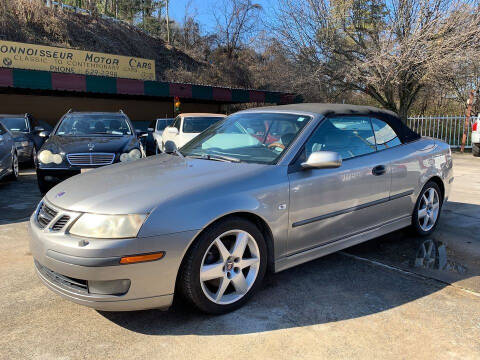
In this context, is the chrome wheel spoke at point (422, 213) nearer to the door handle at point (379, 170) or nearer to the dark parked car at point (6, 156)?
the door handle at point (379, 170)

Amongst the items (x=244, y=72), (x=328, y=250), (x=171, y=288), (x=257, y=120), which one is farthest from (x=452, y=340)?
(x=244, y=72)

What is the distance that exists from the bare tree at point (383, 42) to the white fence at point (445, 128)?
39.0 inches

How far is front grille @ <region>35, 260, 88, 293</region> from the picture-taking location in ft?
8.19

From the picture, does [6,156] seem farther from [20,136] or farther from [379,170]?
[379,170]

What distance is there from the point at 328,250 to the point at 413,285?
73 centimetres

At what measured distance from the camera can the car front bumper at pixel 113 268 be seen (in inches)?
93.7

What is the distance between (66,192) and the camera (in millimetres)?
2961

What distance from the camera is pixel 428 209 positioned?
14.9ft

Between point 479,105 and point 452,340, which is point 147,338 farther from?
point 479,105

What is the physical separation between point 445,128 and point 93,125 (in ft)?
48.7

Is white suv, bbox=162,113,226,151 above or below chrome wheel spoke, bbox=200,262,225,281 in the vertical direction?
above

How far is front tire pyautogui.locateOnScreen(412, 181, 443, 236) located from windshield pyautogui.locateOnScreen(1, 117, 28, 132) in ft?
36.2

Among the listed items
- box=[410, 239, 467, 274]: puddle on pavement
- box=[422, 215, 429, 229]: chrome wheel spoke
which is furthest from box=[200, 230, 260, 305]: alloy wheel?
box=[422, 215, 429, 229]: chrome wheel spoke

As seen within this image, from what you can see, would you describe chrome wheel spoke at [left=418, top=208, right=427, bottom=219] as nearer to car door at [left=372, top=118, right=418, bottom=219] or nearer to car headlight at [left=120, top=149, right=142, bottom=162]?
car door at [left=372, top=118, right=418, bottom=219]
